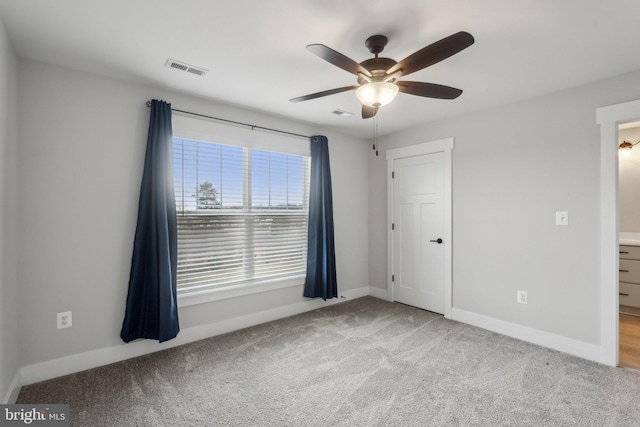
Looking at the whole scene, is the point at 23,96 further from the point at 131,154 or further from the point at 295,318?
the point at 295,318

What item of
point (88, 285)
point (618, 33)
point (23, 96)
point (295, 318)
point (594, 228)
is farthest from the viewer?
point (295, 318)

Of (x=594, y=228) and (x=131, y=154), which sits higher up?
(x=131, y=154)

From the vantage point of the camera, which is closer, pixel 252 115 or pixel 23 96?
pixel 23 96

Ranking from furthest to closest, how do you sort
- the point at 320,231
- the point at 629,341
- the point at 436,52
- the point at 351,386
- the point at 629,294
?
1. the point at 320,231
2. the point at 629,294
3. the point at 629,341
4. the point at 351,386
5. the point at 436,52

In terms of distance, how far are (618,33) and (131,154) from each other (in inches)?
148

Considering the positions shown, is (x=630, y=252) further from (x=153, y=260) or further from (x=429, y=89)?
(x=153, y=260)

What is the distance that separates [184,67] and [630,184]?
5.53m

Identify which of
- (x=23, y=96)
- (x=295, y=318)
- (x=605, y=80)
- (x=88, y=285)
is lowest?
(x=295, y=318)

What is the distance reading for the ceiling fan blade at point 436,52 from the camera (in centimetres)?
152

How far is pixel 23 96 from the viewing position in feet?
→ 7.43

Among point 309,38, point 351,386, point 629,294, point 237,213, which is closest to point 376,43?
point 309,38

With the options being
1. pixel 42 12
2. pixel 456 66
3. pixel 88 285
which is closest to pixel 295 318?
pixel 88 285

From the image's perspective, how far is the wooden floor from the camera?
2619mm

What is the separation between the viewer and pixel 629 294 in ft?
12.2
